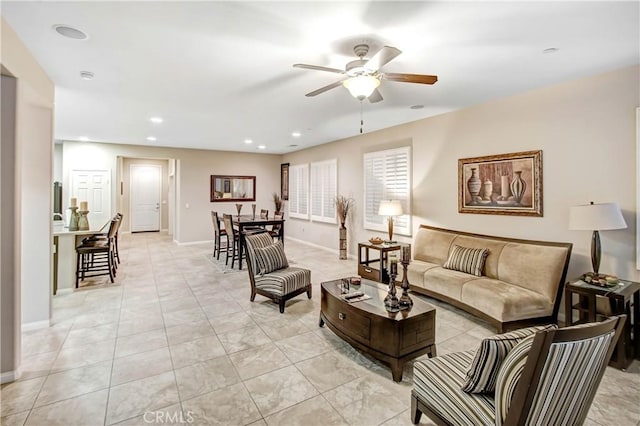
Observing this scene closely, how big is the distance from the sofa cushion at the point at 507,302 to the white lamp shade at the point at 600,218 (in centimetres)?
86

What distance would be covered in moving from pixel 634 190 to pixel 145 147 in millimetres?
9520

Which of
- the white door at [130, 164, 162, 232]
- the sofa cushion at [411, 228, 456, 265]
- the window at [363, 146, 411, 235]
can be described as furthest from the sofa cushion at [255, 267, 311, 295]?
the white door at [130, 164, 162, 232]

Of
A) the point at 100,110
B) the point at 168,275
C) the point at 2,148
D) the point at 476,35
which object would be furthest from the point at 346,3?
the point at 168,275

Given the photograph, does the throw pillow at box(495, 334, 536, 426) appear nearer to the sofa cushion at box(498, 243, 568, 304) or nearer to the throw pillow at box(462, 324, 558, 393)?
the throw pillow at box(462, 324, 558, 393)

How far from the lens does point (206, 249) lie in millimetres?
8180

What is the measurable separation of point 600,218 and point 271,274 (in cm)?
363

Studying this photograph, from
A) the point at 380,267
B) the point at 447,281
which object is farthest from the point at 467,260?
the point at 380,267

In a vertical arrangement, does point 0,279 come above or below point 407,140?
below

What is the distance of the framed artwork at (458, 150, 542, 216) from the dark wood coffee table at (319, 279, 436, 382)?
2189 millimetres

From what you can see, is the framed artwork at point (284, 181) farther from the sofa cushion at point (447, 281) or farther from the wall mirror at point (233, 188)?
the sofa cushion at point (447, 281)

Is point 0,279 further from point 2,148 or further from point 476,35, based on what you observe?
point 476,35

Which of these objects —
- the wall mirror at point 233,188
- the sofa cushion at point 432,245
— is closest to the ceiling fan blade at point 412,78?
the sofa cushion at point 432,245

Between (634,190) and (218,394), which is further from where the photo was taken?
(634,190)

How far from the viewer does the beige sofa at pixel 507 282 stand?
323cm
